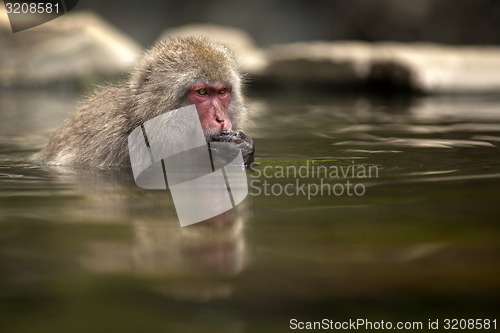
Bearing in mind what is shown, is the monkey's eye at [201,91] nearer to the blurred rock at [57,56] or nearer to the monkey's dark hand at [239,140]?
the monkey's dark hand at [239,140]

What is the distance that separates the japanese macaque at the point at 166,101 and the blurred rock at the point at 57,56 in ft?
25.8

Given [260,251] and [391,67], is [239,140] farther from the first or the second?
[391,67]

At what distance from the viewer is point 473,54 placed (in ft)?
37.9

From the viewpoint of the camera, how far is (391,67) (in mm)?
11164

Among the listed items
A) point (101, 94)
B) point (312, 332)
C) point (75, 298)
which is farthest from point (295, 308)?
point (101, 94)

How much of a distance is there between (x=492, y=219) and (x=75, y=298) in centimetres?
154

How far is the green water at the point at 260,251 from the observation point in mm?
1650

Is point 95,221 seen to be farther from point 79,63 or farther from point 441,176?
point 79,63

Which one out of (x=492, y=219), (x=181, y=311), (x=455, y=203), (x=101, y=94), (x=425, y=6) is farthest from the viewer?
(x=425, y=6)

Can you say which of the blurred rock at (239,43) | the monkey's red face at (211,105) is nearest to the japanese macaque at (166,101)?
the monkey's red face at (211,105)

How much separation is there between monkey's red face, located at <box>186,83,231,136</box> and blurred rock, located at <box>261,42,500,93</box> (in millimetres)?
7053

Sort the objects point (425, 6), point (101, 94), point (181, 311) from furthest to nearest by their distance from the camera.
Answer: point (425, 6) < point (101, 94) < point (181, 311)

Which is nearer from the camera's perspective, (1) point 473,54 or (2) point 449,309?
(2) point 449,309

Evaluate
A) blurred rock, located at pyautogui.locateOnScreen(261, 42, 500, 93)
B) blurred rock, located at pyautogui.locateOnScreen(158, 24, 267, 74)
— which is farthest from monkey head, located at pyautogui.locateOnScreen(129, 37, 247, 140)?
blurred rock, located at pyautogui.locateOnScreen(158, 24, 267, 74)
